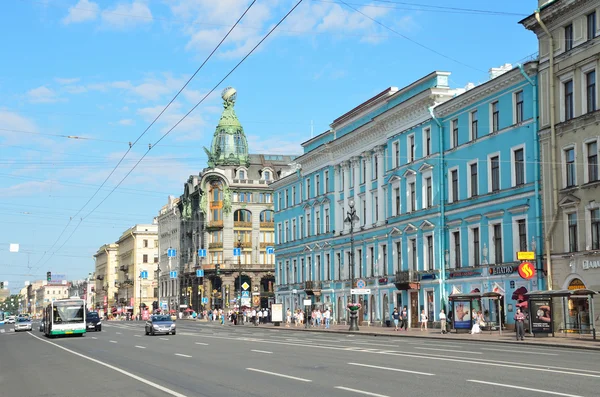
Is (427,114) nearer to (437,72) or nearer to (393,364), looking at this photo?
(437,72)

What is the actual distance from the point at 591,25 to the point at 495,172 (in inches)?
416

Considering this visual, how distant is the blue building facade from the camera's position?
44.7 metres

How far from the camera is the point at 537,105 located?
42531 mm

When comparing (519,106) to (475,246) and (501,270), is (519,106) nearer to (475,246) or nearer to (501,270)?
(501,270)

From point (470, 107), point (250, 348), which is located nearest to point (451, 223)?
point (470, 107)

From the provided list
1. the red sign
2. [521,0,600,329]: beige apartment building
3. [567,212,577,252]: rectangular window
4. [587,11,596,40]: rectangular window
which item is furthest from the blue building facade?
[587,11,596,40]: rectangular window

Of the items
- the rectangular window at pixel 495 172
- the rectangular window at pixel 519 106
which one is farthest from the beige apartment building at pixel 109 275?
the rectangular window at pixel 519 106

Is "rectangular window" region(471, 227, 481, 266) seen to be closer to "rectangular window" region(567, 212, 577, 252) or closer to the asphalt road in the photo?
"rectangular window" region(567, 212, 577, 252)

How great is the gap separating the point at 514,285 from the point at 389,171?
54.9 ft

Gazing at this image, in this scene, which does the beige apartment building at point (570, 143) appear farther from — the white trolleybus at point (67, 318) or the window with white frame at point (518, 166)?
the white trolleybus at point (67, 318)

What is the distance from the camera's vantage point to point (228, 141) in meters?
116

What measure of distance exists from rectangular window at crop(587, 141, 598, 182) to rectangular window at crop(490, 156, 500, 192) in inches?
296

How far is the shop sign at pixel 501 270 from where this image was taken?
44625 millimetres

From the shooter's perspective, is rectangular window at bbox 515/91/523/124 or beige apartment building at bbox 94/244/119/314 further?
beige apartment building at bbox 94/244/119/314
